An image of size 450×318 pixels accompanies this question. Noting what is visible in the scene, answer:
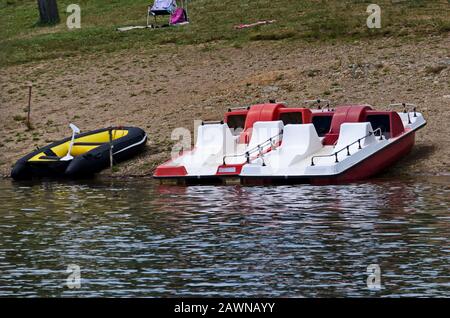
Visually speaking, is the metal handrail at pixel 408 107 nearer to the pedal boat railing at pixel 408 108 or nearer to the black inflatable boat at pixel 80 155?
the pedal boat railing at pixel 408 108

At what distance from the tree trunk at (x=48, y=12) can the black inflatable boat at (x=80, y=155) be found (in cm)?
2637

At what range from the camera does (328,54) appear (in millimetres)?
53719

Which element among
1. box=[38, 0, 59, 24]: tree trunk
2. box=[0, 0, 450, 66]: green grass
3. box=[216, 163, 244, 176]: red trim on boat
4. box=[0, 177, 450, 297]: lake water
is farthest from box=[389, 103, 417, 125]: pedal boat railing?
box=[38, 0, 59, 24]: tree trunk

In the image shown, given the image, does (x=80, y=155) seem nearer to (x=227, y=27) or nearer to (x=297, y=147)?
(x=297, y=147)

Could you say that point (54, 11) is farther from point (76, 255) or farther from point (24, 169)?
point (76, 255)

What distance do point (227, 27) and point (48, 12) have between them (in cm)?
1252

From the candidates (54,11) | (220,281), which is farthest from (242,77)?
(220,281)

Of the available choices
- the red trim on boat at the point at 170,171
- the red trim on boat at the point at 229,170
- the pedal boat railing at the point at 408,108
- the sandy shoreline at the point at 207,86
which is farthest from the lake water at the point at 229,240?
the sandy shoreline at the point at 207,86

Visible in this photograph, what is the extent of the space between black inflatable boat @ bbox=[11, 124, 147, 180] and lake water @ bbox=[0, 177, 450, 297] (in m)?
3.35

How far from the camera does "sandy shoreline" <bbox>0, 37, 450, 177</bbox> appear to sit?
46.4 m

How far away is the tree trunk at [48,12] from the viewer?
231ft

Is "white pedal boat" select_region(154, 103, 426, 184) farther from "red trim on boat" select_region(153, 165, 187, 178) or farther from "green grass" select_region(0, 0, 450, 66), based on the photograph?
"green grass" select_region(0, 0, 450, 66)

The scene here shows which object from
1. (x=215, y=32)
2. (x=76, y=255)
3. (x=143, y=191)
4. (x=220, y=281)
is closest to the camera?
(x=220, y=281)
